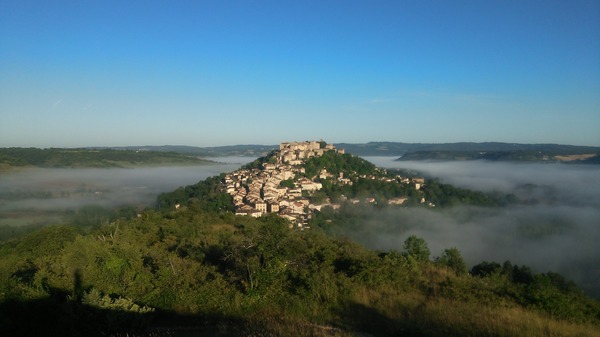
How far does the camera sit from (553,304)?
7.82 m

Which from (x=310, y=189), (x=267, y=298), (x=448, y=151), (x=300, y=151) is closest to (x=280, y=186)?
(x=310, y=189)

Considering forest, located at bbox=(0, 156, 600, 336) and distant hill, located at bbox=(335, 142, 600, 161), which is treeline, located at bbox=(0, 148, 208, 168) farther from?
forest, located at bbox=(0, 156, 600, 336)

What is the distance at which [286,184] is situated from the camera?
53.6m

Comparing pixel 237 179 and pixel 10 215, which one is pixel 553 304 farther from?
pixel 10 215

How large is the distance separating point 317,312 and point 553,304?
4.82 meters

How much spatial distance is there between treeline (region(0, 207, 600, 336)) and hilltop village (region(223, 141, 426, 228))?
23470 mm

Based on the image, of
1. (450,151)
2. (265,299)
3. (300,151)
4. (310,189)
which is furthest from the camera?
(450,151)

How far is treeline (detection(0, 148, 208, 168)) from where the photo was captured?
64750 mm

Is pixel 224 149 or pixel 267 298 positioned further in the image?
pixel 224 149

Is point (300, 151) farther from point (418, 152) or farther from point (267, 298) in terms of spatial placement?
point (418, 152)

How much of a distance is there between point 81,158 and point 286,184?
149 ft

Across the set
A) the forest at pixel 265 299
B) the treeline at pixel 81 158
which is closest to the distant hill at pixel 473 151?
the treeline at pixel 81 158

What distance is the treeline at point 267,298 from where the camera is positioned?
6301 mm

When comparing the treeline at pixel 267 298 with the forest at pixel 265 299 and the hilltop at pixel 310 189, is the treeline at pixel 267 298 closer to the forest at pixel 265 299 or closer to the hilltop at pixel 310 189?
Result: the forest at pixel 265 299
